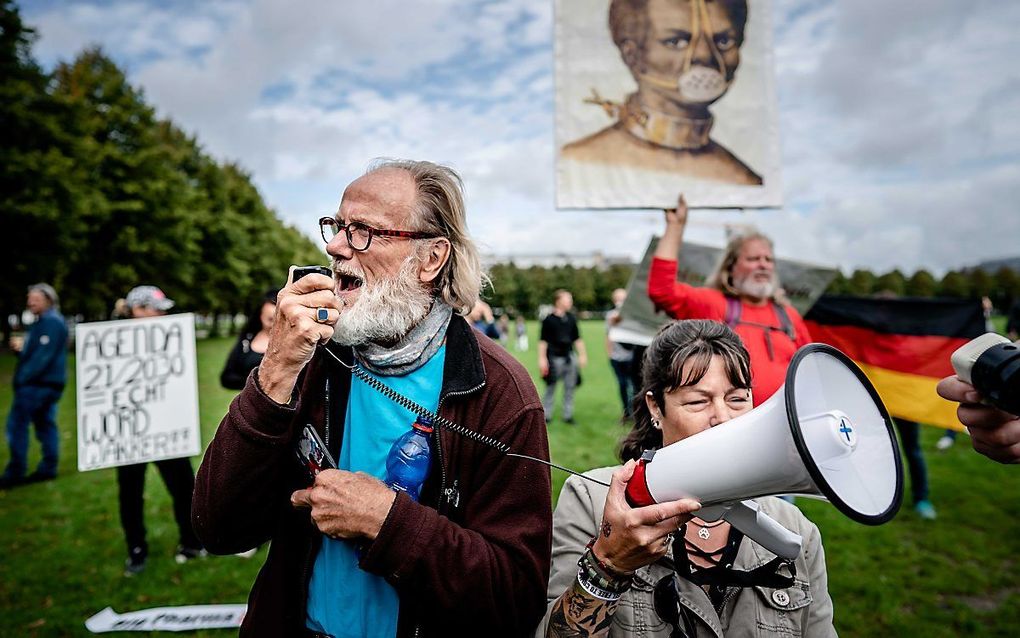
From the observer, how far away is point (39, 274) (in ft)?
76.7

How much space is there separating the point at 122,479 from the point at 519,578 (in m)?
4.51

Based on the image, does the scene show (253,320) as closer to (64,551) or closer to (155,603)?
(155,603)

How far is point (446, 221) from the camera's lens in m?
2.07

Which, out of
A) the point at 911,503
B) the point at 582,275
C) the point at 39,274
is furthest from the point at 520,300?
the point at 911,503

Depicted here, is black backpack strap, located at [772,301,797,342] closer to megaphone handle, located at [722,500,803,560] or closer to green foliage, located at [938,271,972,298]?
megaphone handle, located at [722,500,803,560]

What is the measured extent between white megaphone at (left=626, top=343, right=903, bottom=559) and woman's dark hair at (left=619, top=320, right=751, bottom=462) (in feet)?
2.19

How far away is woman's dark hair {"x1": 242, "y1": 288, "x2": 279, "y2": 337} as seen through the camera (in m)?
4.45

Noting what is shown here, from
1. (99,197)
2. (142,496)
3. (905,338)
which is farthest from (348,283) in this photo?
(99,197)

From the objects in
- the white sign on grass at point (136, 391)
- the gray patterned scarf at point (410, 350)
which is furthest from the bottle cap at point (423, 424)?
the white sign on grass at point (136, 391)

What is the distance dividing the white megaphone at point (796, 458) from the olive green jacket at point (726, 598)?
1.61 ft

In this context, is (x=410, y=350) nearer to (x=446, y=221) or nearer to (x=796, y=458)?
(x=446, y=221)

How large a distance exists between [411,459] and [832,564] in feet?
14.9

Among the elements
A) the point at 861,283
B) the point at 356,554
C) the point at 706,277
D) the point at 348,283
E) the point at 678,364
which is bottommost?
the point at 356,554

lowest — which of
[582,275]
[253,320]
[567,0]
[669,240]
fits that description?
[253,320]
